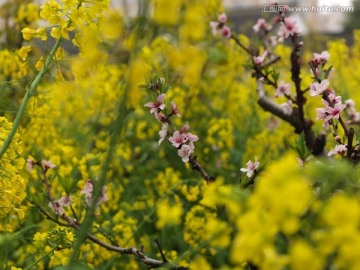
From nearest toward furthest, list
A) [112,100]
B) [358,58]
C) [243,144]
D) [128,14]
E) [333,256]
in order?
1. [333,256]
2. [128,14]
3. [112,100]
4. [243,144]
5. [358,58]

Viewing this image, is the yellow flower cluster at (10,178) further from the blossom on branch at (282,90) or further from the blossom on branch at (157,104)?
the blossom on branch at (282,90)

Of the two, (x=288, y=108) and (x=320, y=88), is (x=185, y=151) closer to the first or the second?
(x=320, y=88)

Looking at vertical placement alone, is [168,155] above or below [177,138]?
below

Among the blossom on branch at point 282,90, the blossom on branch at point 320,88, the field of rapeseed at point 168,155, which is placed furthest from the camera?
the blossom on branch at point 282,90

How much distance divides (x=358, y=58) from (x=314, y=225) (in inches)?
173

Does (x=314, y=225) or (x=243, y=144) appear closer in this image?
(x=314, y=225)

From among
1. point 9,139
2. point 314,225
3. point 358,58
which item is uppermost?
point 314,225

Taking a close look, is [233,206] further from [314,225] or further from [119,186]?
[119,186]

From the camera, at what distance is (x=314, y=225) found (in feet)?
2.43

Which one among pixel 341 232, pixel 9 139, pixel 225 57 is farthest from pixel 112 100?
pixel 341 232

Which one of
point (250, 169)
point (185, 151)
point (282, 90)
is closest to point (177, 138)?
point (185, 151)

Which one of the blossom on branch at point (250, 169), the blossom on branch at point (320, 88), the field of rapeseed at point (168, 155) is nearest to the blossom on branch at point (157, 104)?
the field of rapeseed at point (168, 155)

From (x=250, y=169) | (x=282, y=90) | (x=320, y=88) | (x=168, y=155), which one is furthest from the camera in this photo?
(x=168, y=155)

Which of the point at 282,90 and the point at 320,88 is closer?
the point at 320,88
